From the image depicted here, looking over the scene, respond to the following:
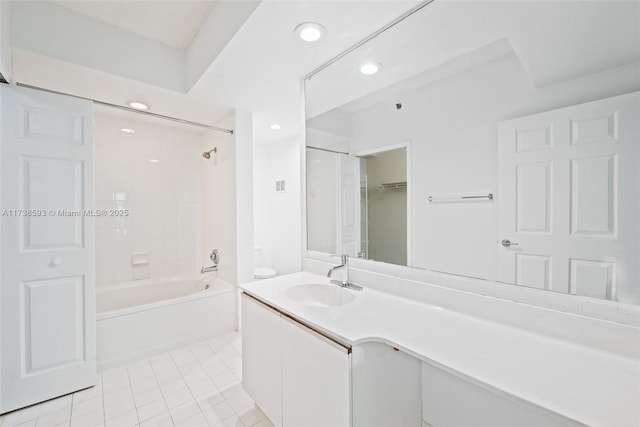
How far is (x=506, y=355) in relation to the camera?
82 centimetres

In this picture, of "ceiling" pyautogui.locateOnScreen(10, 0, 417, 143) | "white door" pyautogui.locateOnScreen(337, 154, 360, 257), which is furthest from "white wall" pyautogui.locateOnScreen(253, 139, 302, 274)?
"white door" pyautogui.locateOnScreen(337, 154, 360, 257)

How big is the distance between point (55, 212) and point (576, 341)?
9.12 feet

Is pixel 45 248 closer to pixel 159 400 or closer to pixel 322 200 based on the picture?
pixel 159 400

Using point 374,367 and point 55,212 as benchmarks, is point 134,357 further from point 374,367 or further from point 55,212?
point 374,367

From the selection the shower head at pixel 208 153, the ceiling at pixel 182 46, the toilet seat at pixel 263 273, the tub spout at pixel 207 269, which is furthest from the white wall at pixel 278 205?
the ceiling at pixel 182 46

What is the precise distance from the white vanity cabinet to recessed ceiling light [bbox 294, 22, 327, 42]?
1.53 meters

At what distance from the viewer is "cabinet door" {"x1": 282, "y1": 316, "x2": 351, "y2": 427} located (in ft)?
3.15

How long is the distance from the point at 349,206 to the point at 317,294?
61 cm

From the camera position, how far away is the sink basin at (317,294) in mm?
1552

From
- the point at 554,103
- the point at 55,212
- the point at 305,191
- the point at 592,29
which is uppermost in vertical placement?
the point at 592,29

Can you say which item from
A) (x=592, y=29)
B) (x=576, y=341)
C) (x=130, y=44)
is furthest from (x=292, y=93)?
(x=576, y=341)

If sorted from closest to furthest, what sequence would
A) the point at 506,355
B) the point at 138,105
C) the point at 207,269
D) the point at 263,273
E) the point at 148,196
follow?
1. the point at 506,355
2. the point at 138,105
3. the point at 207,269
4. the point at 148,196
5. the point at 263,273

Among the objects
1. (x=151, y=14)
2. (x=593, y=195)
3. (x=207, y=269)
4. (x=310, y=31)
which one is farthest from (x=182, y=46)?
(x=593, y=195)

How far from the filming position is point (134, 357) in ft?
7.06
